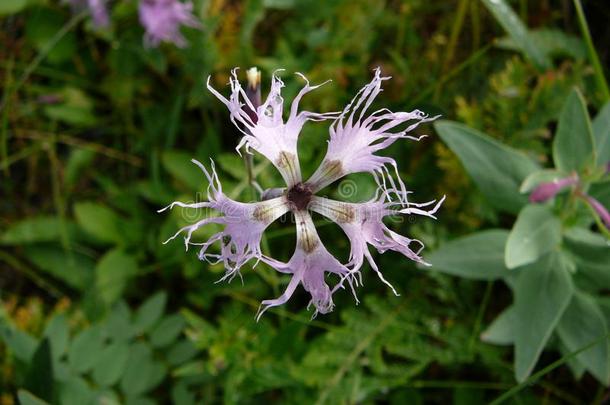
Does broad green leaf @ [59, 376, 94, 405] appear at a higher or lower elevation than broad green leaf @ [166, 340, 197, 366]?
higher

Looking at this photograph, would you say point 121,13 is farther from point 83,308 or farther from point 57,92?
point 83,308

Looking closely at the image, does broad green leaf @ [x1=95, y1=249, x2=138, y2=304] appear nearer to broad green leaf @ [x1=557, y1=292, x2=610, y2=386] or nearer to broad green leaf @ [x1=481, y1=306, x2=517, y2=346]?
broad green leaf @ [x1=481, y1=306, x2=517, y2=346]

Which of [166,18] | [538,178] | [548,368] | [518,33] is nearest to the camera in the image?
[548,368]

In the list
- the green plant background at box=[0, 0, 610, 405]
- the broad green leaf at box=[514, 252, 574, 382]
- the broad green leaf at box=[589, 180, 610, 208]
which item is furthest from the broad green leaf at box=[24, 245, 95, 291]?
the broad green leaf at box=[589, 180, 610, 208]

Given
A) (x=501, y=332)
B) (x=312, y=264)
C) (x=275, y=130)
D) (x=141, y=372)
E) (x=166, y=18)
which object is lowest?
(x=501, y=332)

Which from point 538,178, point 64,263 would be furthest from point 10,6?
point 538,178

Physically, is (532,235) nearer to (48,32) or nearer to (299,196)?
(299,196)

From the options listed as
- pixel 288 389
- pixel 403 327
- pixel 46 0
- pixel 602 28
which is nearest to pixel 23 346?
pixel 288 389
